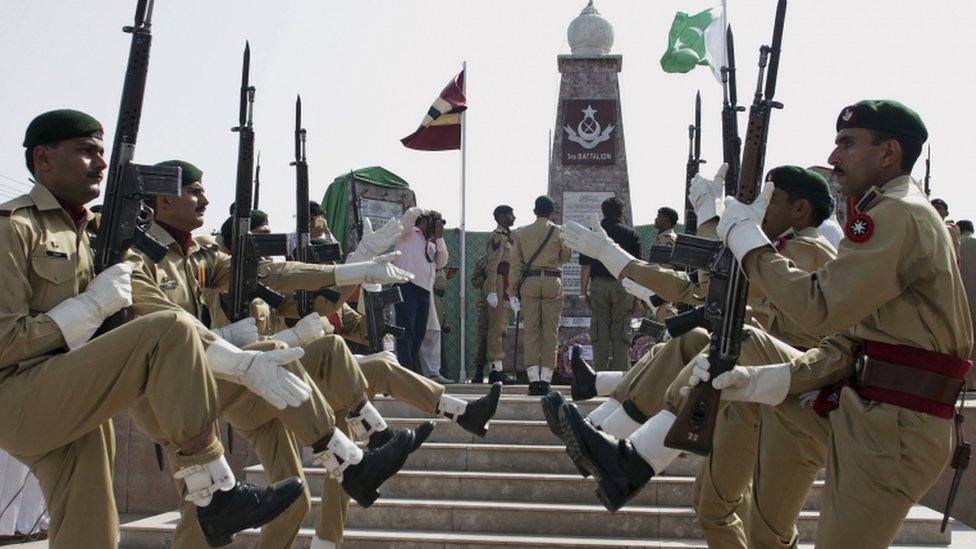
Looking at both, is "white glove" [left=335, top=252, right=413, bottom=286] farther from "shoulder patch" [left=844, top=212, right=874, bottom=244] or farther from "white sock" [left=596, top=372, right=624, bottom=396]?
"shoulder patch" [left=844, top=212, right=874, bottom=244]

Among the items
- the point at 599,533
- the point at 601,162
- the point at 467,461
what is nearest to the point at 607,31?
the point at 601,162

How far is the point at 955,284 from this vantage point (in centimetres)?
421

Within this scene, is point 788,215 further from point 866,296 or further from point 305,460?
point 305,460

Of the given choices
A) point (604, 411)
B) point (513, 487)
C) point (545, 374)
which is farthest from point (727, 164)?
point (545, 374)

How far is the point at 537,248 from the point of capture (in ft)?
38.9

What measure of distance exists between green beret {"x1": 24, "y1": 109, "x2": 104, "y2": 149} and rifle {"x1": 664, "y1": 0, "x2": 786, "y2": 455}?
2.79m

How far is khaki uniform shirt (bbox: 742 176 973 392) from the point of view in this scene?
4133 millimetres

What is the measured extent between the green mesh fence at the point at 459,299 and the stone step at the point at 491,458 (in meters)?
6.19

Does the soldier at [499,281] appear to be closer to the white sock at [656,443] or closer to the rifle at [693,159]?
the rifle at [693,159]

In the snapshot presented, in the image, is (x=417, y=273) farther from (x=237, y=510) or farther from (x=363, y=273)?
(x=237, y=510)

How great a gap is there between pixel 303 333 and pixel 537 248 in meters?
4.76

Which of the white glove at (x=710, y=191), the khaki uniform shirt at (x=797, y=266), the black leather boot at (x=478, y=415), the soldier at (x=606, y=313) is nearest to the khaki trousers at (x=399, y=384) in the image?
the black leather boot at (x=478, y=415)

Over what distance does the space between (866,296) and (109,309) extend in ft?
9.71

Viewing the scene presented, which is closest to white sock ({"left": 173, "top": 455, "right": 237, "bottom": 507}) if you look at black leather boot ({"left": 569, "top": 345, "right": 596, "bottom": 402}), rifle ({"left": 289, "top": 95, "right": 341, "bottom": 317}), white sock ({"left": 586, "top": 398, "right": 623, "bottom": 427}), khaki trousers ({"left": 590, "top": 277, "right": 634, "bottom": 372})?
white sock ({"left": 586, "top": 398, "right": 623, "bottom": 427})
